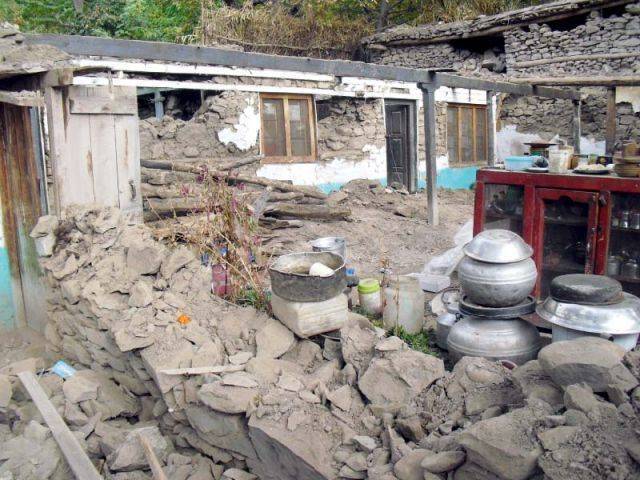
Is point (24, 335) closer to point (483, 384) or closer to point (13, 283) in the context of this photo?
point (13, 283)

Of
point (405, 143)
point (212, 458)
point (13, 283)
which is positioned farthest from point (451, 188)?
point (212, 458)

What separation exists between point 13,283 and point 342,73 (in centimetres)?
471

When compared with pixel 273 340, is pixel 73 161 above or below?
above

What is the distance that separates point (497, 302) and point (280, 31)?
1213 cm

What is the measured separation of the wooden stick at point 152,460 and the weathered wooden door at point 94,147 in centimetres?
251

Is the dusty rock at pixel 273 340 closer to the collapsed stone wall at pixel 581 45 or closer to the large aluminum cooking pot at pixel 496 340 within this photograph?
the large aluminum cooking pot at pixel 496 340

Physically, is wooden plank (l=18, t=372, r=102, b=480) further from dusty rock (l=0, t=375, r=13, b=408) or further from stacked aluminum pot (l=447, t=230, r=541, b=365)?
stacked aluminum pot (l=447, t=230, r=541, b=365)

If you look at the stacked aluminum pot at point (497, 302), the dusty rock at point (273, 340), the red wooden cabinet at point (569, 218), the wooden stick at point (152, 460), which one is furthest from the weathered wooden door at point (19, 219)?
the red wooden cabinet at point (569, 218)

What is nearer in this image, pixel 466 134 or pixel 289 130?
pixel 289 130

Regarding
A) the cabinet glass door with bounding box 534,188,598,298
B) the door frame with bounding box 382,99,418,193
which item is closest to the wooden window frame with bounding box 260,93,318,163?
the door frame with bounding box 382,99,418,193

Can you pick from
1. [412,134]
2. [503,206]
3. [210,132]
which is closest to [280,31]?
[412,134]

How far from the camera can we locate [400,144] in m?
13.8

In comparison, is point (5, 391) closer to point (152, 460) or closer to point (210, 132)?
point (152, 460)

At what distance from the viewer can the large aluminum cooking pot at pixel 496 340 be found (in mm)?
4020
